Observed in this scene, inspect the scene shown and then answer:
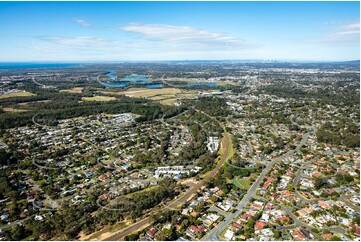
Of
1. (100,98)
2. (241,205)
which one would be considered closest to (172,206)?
(241,205)

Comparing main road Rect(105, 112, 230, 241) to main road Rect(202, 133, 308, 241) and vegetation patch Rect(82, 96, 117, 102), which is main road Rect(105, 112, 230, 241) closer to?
main road Rect(202, 133, 308, 241)

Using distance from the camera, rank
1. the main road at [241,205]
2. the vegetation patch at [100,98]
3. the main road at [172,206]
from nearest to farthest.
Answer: the main road at [241,205] → the main road at [172,206] → the vegetation patch at [100,98]

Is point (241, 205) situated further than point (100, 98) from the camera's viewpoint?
No

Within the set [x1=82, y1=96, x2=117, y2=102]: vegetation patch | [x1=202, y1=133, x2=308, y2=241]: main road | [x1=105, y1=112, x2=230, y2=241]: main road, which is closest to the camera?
[x1=202, y1=133, x2=308, y2=241]: main road

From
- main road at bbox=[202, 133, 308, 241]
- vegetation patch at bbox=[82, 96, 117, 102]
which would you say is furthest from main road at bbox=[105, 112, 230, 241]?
vegetation patch at bbox=[82, 96, 117, 102]

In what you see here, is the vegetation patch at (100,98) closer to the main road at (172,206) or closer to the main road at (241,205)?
the main road at (172,206)

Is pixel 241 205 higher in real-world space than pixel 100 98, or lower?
lower

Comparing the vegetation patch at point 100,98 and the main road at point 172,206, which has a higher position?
the vegetation patch at point 100,98

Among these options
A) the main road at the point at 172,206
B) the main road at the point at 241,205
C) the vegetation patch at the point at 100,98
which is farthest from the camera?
the vegetation patch at the point at 100,98

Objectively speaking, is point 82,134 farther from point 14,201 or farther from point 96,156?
point 14,201

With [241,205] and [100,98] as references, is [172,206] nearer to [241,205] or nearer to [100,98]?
[241,205]

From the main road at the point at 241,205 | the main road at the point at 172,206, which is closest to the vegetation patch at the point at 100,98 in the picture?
the main road at the point at 172,206

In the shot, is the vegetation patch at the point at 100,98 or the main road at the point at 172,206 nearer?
the main road at the point at 172,206
